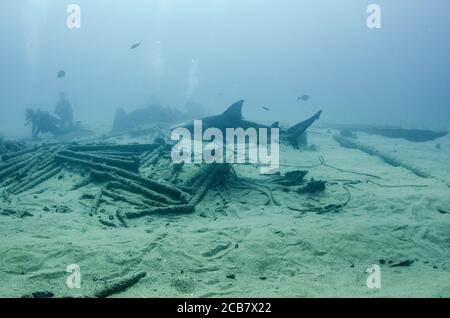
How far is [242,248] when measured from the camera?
5840mm

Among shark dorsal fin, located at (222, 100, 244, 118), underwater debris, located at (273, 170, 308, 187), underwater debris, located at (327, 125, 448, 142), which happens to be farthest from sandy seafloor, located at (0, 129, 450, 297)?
underwater debris, located at (327, 125, 448, 142)

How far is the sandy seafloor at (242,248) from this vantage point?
4.64 meters

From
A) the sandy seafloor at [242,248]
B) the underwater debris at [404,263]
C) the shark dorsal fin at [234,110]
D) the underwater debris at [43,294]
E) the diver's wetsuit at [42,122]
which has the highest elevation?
the shark dorsal fin at [234,110]

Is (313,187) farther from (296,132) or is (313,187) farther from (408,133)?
(408,133)

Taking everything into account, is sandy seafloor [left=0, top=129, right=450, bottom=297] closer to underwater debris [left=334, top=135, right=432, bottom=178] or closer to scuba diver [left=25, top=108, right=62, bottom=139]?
underwater debris [left=334, top=135, right=432, bottom=178]

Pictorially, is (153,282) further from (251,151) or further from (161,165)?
(251,151)

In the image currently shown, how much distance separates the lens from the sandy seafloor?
4637 millimetres

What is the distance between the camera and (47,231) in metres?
6.46

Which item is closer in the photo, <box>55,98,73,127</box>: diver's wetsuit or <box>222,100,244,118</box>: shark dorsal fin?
<box>222,100,244,118</box>: shark dorsal fin

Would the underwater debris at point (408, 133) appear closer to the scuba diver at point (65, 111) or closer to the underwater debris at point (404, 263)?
the underwater debris at point (404, 263)

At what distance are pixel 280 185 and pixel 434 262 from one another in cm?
495

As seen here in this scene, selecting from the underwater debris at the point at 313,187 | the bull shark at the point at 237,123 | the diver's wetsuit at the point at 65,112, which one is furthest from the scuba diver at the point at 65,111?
the underwater debris at the point at 313,187

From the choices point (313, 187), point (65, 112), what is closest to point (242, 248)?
point (313, 187)

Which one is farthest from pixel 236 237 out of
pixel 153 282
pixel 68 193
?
Answer: pixel 68 193
